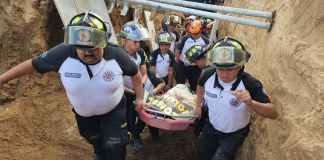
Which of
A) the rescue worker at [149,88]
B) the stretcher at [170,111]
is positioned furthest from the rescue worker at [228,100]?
the rescue worker at [149,88]

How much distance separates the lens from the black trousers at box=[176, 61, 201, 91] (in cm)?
845

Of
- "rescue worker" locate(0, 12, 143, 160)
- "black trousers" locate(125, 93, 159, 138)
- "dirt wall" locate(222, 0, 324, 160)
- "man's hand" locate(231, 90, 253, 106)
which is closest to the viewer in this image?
"dirt wall" locate(222, 0, 324, 160)

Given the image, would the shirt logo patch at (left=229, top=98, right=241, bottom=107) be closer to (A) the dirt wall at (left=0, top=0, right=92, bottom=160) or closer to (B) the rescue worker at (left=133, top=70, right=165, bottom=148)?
(B) the rescue worker at (left=133, top=70, right=165, bottom=148)

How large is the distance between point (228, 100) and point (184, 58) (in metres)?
4.02

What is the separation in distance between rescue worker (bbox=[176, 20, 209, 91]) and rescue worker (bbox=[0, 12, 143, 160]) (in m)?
3.70

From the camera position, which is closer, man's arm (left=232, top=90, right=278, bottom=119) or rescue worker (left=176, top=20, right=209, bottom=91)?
man's arm (left=232, top=90, right=278, bottom=119)

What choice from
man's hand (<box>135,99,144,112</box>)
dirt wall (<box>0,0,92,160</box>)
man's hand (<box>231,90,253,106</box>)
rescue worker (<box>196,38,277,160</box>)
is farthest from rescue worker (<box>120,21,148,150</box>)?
man's hand (<box>231,90,253,106</box>)

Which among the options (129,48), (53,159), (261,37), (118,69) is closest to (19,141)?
(53,159)

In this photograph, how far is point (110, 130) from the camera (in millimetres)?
4715

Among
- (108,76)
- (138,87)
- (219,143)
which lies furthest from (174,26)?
(108,76)

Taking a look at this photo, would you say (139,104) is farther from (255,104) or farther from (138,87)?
(255,104)

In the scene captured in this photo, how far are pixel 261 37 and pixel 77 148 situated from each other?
10.3 ft

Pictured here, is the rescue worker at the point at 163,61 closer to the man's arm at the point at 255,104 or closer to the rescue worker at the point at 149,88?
the rescue worker at the point at 149,88

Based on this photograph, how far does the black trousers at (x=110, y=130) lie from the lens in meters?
4.66
